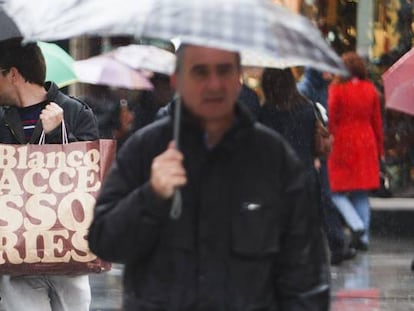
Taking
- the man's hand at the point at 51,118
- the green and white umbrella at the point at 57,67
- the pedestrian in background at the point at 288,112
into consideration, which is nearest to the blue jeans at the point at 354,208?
the pedestrian in background at the point at 288,112

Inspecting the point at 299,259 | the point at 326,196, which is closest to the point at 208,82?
the point at 299,259

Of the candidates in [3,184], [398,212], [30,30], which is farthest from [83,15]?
[398,212]

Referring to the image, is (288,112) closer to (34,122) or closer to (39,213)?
(34,122)

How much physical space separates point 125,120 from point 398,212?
3179 mm

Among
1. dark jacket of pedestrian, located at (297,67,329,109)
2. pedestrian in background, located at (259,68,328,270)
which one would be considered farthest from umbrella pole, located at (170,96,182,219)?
dark jacket of pedestrian, located at (297,67,329,109)

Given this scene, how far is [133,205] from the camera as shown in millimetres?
3775

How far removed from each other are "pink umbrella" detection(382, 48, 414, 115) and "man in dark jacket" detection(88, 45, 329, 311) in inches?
226

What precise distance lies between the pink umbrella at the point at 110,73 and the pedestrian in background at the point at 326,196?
4.16 feet

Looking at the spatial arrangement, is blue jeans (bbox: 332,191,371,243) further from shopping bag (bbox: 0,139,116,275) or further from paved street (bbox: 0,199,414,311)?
shopping bag (bbox: 0,139,116,275)

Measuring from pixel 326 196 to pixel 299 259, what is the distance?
289 inches

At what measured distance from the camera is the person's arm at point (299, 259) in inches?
151

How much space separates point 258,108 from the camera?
8383 mm

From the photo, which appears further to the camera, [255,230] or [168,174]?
[255,230]

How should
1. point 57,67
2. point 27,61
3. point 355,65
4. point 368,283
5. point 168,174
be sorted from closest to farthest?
point 168,174 → point 27,61 → point 57,67 → point 368,283 → point 355,65
